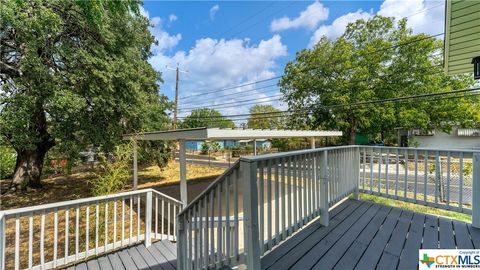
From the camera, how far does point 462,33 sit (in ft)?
10.3

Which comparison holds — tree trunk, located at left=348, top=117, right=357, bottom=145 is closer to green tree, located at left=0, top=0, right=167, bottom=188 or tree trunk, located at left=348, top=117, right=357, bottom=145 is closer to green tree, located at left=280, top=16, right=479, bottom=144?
green tree, located at left=280, top=16, right=479, bottom=144

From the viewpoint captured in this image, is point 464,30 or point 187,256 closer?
point 187,256

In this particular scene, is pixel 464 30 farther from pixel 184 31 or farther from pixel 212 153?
pixel 212 153

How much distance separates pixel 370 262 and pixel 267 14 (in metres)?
10.7

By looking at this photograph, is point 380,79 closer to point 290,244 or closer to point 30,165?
point 290,244

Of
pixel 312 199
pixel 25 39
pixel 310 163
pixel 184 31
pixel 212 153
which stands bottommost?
pixel 212 153

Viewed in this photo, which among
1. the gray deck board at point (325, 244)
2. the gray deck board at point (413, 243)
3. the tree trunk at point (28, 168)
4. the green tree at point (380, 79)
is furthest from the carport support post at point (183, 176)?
the green tree at point (380, 79)

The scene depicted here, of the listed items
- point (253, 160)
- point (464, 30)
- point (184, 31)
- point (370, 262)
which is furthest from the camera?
point (184, 31)

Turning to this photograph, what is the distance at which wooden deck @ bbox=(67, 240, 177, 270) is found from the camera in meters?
2.84

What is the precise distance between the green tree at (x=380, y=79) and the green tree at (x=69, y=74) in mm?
11139

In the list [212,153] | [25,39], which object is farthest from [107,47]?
[212,153]

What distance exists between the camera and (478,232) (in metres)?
2.35

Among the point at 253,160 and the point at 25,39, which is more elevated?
the point at 25,39

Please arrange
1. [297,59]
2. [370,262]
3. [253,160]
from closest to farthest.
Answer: [253,160] → [370,262] → [297,59]
